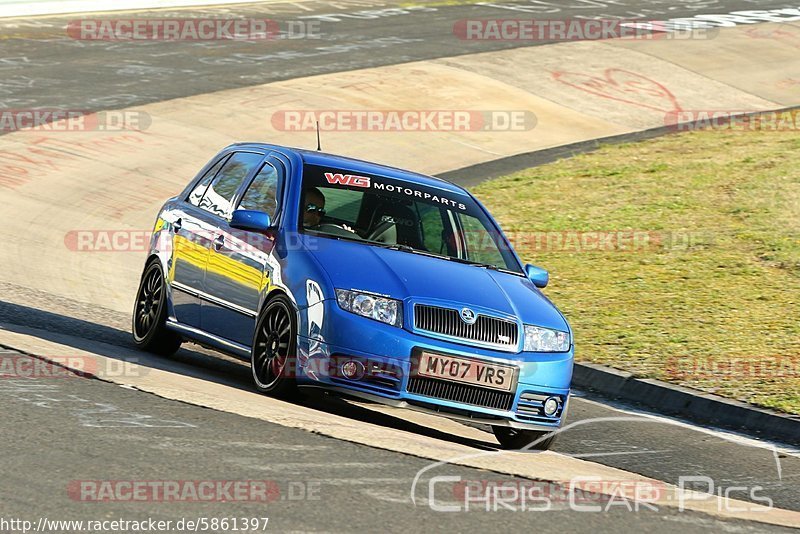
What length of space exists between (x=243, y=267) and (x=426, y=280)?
1.49 meters

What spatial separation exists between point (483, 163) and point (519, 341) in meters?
14.0

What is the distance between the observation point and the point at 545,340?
8539 millimetres

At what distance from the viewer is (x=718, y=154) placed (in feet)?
73.2

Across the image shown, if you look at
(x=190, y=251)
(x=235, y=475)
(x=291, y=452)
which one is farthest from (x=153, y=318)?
Answer: (x=235, y=475)

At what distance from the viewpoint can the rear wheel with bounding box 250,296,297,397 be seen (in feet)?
27.7

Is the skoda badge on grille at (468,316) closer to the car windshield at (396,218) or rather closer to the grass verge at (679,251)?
the car windshield at (396,218)

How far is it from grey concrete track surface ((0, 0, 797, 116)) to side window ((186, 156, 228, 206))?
13.3 meters

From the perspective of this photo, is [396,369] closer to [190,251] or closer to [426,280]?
[426,280]

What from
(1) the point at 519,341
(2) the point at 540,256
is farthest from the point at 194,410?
(2) the point at 540,256

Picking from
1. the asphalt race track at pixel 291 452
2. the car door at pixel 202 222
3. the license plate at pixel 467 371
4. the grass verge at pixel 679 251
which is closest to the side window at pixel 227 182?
the car door at pixel 202 222

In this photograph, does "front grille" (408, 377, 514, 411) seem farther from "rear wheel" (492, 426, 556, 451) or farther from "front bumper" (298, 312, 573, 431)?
"rear wheel" (492, 426, 556, 451)

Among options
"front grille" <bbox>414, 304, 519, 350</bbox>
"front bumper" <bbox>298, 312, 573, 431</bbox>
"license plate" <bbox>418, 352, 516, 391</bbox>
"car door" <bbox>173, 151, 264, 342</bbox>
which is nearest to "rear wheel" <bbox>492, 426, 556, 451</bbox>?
"front bumper" <bbox>298, 312, 573, 431</bbox>

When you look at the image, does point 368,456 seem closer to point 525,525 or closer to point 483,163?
point 525,525

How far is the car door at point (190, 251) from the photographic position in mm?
9898
